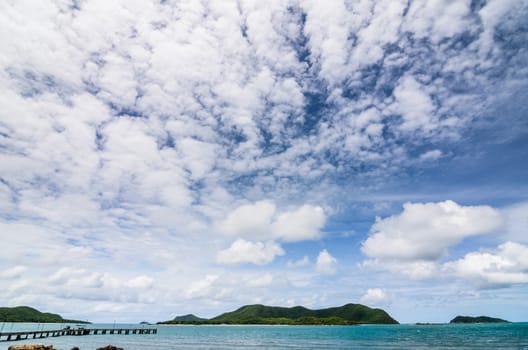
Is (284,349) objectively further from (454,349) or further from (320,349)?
(454,349)

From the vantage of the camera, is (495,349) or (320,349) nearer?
(495,349)

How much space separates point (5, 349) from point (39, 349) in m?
→ 26.7

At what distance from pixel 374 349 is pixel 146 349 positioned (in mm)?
50004

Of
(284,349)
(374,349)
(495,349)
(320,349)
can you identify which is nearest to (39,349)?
(284,349)

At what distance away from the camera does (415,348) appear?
6894cm

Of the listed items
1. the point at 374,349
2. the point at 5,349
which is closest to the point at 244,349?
the point at 374,349

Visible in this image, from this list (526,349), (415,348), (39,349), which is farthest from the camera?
(415,348)

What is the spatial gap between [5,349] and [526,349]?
106 meters

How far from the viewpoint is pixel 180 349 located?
7131cm

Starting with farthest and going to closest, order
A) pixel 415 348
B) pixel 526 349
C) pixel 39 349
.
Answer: pixel 415 348
pixel 526 349
pixel 39 349

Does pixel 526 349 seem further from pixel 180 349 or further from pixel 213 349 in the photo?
pixel 180 349

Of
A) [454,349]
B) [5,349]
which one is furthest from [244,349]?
[5,349]

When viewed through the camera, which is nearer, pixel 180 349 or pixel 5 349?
pixel 5 349

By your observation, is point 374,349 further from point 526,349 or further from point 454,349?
point 526,349
